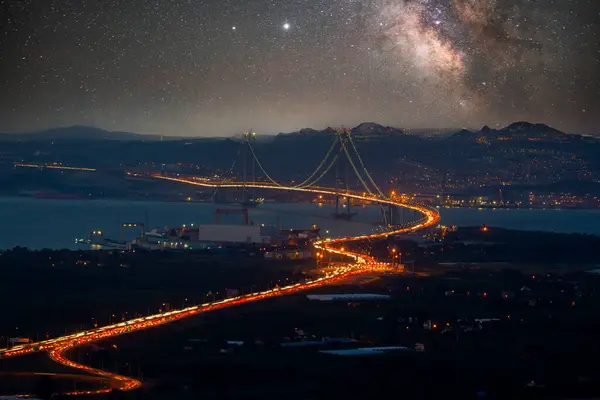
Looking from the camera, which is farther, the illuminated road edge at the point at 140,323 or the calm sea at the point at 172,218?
the calm sea at the point at 172,218

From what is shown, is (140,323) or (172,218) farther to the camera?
(172,218)

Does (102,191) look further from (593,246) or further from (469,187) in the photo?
(593,246)

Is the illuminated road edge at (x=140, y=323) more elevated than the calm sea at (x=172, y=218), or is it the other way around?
the illuminated road edge at (x=140, y=323)

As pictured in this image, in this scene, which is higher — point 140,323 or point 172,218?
point 140,323

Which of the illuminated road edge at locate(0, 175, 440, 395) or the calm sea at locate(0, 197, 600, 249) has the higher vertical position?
the illuminated road edge at locate(0, 175, 440, 395)

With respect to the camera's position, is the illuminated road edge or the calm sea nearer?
the illuminated road edge

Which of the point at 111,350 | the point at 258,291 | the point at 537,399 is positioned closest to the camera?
the point at 537,399

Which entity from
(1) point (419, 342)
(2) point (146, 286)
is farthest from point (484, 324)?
(2) point (146, 286)

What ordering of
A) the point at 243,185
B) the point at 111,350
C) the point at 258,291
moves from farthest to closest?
the point at 243,185, the point at 258,291, the point at 111,350
